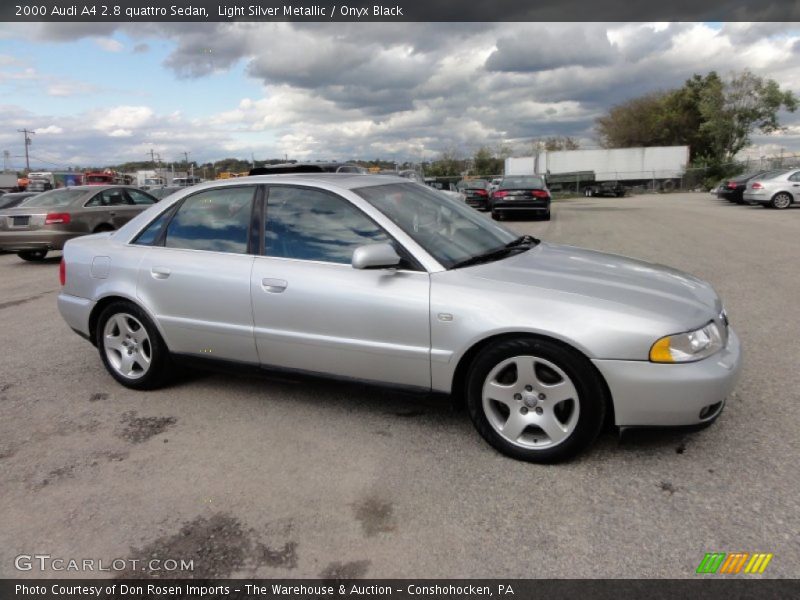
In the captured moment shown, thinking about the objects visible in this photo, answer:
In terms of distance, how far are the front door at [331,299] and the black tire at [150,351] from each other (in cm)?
91

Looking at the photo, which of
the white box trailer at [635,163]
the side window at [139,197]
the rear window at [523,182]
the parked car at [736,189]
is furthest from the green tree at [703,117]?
the side window at [139,197]

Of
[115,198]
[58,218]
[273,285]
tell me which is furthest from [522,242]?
[115,198]

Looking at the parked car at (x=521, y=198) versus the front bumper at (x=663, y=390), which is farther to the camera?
the parked car at (x=521, y=198)

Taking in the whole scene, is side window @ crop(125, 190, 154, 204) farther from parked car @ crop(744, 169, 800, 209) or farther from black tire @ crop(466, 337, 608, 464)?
parked car @ crop(744, 169, 800, 209)

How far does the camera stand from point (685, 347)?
2.91 m

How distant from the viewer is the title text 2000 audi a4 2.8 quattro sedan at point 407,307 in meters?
2.94

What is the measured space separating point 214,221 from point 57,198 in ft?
32.7

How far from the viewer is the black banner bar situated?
7.20ft

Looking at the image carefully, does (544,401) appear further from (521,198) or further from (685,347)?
(521,198)

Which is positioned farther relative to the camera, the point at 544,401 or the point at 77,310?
the point at 77,310

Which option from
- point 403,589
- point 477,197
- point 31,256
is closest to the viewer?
point 403,589

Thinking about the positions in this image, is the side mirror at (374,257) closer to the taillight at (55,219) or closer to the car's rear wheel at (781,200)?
the taillight at (55,219)

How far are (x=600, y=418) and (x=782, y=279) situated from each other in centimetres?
643

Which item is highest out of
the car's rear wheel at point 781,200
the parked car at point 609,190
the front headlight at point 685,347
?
the parked car at point 609,190
